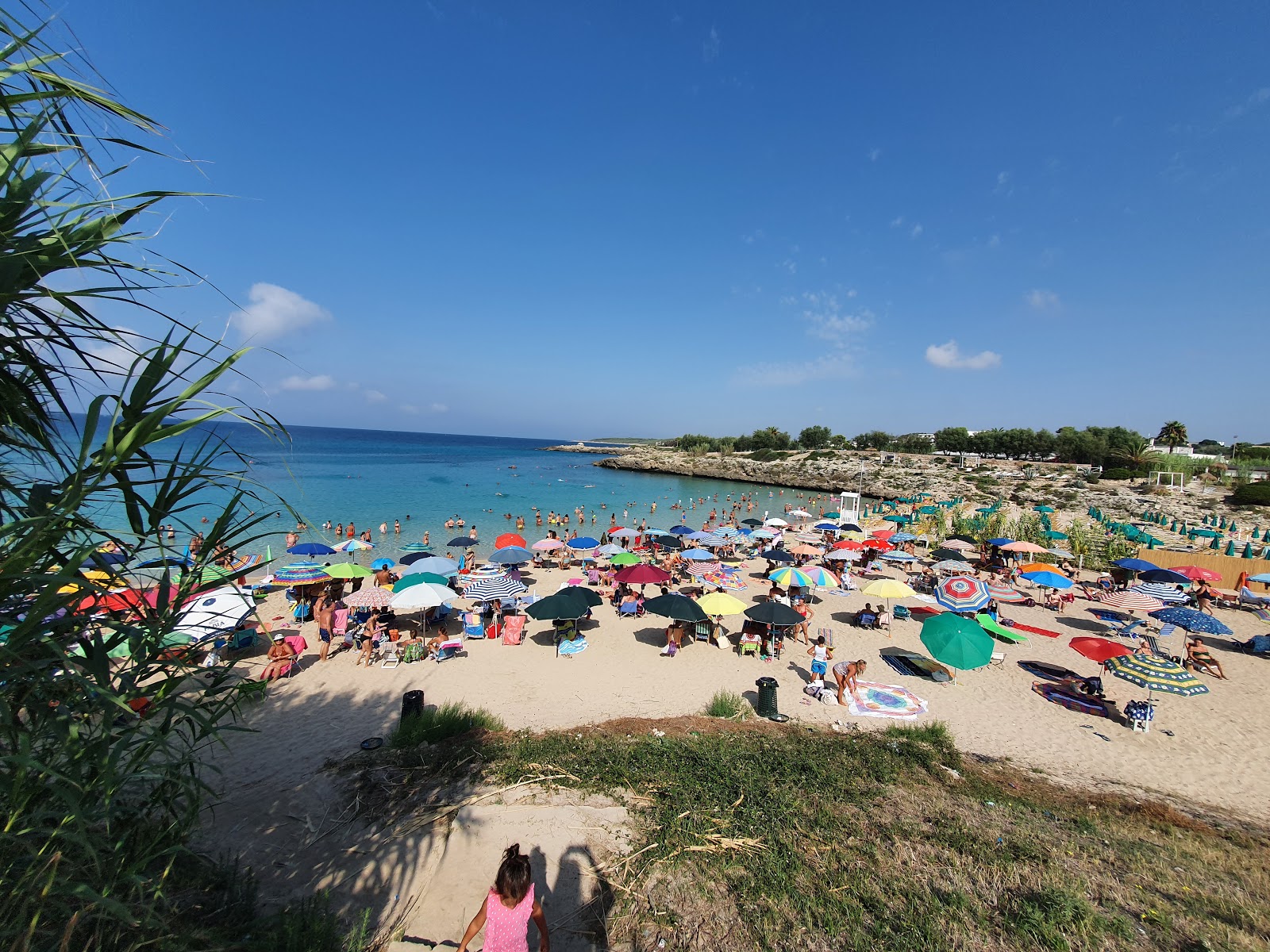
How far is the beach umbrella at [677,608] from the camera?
37.7 ft

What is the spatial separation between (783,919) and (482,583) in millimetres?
10634

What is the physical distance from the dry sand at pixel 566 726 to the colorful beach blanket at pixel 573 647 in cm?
23

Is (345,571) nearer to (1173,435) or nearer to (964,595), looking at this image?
(964,595)

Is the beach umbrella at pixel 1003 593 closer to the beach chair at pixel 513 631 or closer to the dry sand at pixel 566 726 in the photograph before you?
the dry sand at pixel 566 726

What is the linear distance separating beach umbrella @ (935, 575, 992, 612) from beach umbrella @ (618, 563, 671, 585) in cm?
796

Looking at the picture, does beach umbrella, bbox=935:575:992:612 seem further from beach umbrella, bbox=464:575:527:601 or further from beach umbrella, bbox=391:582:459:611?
beach umbrella, bbox=391:582:459:611

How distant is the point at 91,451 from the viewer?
96.3 inches

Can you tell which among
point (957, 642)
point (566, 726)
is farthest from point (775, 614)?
point (566, 726)

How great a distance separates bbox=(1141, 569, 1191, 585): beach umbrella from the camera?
16.9m

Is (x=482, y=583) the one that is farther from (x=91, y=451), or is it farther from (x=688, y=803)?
(x=91, y=451)

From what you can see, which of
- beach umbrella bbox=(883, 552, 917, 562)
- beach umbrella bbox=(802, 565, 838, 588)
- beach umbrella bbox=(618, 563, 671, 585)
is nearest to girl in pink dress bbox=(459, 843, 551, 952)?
beach umbrella bbox=(618, 563, 671, 585)

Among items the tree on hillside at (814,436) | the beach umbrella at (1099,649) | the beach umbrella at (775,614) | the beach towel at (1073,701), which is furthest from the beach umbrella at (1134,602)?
the tree on hillside at (814,436)

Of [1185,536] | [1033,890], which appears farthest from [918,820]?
[1185,536]

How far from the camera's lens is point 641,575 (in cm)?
1411
